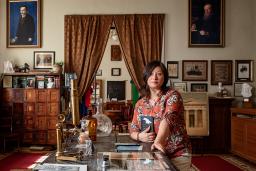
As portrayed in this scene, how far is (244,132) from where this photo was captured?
17.0 feet

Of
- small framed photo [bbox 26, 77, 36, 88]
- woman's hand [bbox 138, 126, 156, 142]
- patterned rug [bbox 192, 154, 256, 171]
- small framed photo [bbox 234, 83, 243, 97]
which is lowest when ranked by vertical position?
patterned rug [bbox 192, 154, 256, 171]

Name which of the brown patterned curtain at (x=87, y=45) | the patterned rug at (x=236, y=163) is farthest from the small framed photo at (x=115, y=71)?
the patterned rug at (x=236, y=163)

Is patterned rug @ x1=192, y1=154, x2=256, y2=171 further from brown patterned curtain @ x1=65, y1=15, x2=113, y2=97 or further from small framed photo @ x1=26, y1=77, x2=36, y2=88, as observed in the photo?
small framed photo @ x1=26, y1=77, x2=36, y2=88

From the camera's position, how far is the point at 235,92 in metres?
6.05

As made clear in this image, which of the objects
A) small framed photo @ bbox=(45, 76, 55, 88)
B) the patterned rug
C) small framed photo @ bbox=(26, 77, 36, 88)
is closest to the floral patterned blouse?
the patterned rug

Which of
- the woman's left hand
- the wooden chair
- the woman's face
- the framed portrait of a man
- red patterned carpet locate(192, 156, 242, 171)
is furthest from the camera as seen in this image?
the framed portrait of a man

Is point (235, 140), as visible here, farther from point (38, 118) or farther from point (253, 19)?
point (38, 118)

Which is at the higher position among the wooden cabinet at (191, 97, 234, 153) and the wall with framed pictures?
the wall with framed pictures

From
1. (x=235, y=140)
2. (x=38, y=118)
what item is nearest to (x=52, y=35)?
(x=38, y=118)

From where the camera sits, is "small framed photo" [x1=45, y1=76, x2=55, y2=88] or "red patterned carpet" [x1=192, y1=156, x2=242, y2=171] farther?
"small framed photo" [x1=45, y1=76, x2=55, y2=88]

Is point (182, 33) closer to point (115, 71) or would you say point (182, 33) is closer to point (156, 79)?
point (115, 71)

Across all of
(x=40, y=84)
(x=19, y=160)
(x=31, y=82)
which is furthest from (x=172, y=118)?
(x=31, y=82)

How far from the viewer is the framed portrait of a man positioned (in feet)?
20.5

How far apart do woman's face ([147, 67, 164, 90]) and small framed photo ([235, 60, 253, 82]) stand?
452cm
